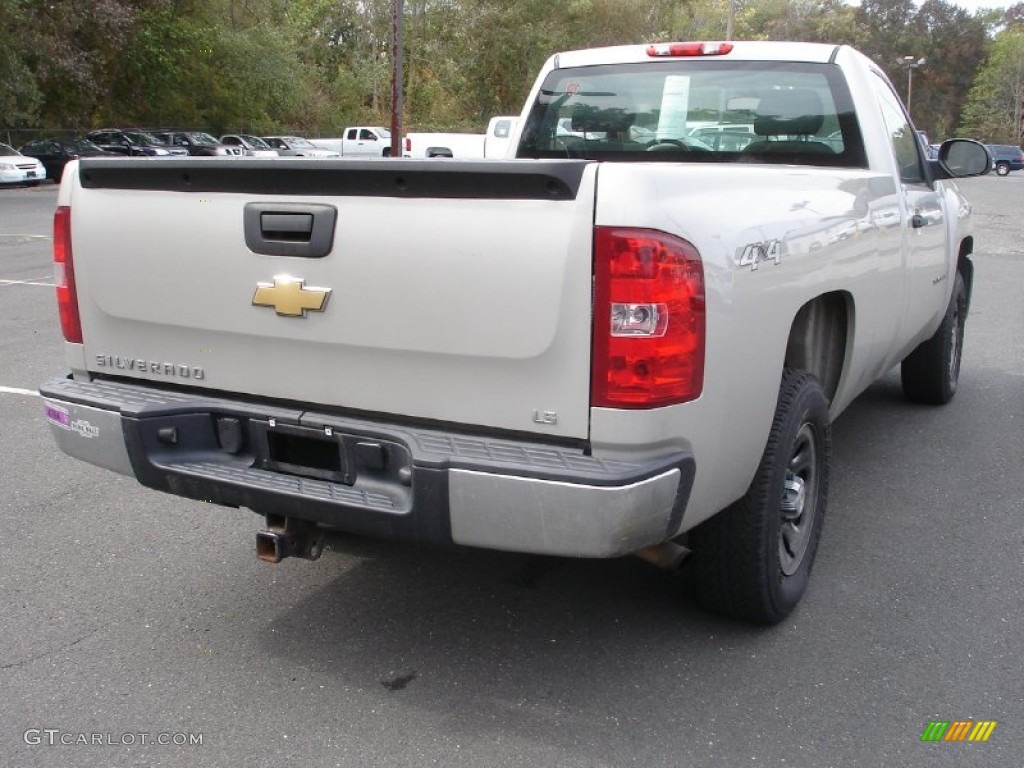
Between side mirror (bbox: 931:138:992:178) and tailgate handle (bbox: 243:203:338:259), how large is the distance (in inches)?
144

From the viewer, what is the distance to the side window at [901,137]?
16.3ft

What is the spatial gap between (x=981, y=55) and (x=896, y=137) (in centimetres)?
11047

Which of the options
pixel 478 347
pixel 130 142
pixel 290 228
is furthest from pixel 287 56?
pixel 478 347

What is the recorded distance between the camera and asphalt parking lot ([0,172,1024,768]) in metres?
2.98

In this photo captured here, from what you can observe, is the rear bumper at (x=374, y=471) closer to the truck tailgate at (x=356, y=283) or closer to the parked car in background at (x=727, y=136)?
the truck tailgate at (x=356, y=283)

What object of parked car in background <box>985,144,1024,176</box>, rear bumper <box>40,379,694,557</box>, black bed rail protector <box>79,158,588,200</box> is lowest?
parked car in background <box>985,144,1024,176</box>

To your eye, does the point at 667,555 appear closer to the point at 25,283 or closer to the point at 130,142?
the point at 25,283

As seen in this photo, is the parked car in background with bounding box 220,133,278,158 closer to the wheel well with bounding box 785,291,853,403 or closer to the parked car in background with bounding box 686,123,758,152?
the parked car in background with bounding box 686,123,758,152

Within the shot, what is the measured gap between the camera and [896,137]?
504cm

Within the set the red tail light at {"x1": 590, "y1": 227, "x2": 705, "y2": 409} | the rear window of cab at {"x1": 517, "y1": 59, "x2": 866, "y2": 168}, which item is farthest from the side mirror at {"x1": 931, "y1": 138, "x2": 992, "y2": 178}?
the red tail light at {"x1": 590, "y1": 227, "x2": 705, "y2": 409}

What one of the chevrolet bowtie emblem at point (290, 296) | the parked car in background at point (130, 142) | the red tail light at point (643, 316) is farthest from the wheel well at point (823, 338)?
the parked car in background at point (130, 142)

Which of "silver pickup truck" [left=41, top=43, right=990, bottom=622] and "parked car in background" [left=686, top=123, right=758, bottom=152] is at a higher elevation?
"parked car in background" [left=686, top=123, right=758, bottom=152]

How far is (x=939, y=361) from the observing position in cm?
638

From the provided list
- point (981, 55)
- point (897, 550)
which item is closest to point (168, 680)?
point (897, 550)
